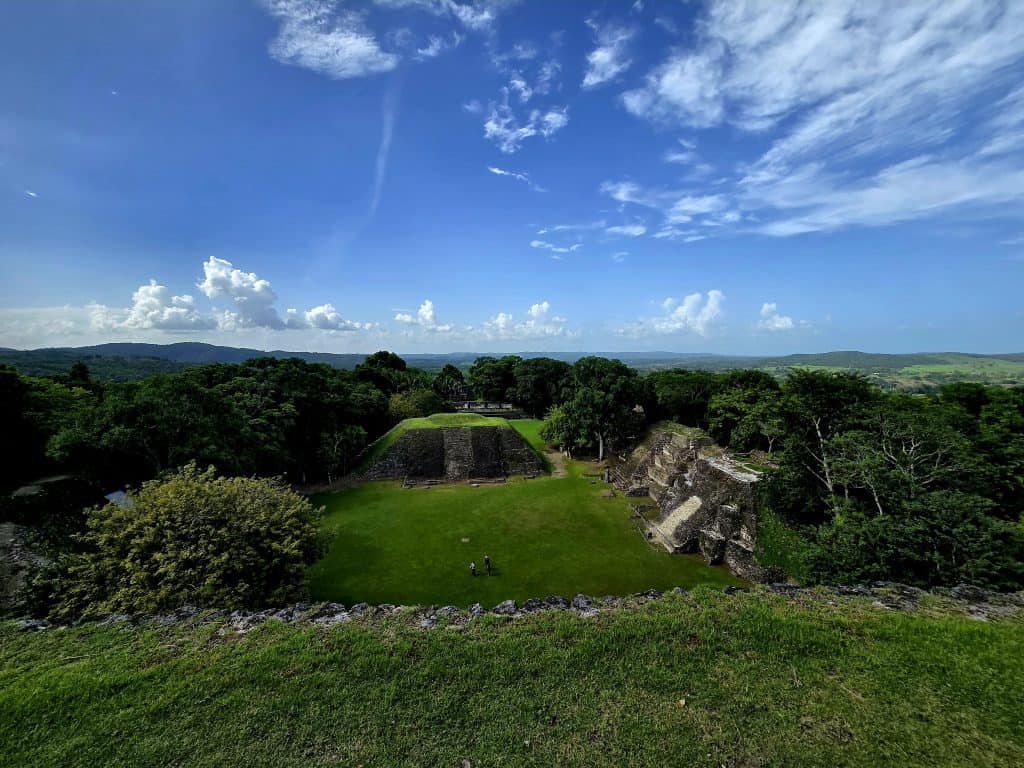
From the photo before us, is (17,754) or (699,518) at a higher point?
(17,754)

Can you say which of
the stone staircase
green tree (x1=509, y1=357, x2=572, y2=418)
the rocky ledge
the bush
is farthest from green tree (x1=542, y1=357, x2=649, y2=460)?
the bush

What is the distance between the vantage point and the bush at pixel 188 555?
914cm

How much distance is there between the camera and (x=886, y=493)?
11.7 meters

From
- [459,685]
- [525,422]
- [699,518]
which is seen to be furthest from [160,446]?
[525,422]

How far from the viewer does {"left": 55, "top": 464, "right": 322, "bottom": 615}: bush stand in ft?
30.0

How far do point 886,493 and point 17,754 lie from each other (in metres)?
19.7

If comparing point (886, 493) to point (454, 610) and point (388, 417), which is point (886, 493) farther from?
point (388, 417)

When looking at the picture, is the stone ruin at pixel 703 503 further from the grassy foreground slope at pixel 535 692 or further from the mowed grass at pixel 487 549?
the grassy foreground slope at pixel 535 692

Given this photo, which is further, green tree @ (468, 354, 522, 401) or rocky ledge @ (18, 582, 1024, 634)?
green tree @ (468, 354, 522, 401)

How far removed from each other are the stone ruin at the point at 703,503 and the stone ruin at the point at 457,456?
26.5ft

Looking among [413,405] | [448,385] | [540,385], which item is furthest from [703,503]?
[448,385]

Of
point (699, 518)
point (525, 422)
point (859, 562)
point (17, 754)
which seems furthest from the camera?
point (525, 422)

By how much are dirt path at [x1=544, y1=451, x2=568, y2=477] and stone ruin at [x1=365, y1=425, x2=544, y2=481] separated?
110 cm

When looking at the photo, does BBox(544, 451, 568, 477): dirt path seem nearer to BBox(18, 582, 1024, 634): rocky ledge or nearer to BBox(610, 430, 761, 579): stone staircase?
BBox(610, 430, 761, 579): stone staircase
